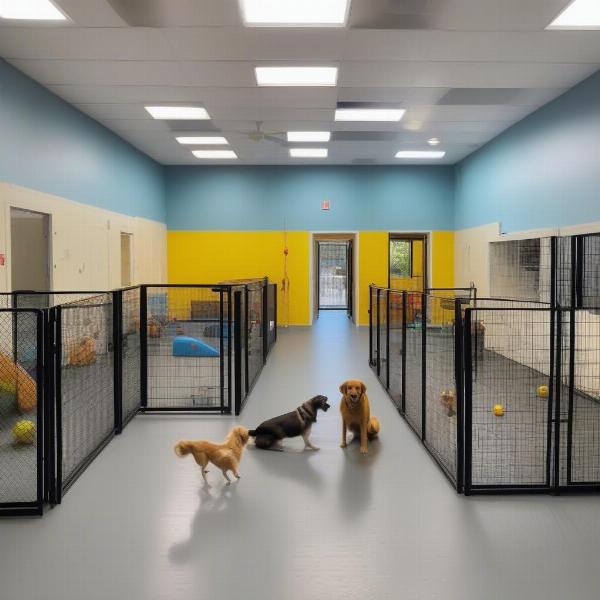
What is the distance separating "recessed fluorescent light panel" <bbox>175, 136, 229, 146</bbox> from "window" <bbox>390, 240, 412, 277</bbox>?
16.6 ft

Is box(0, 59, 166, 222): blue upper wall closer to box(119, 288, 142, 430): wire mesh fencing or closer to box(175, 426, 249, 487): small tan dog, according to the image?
box(119, 288, 142, 430): wire mesh fencing

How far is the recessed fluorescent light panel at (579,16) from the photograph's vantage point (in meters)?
4.93

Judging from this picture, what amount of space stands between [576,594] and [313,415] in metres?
2.23

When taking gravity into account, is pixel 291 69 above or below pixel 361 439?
above

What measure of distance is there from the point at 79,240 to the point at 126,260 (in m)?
2.72

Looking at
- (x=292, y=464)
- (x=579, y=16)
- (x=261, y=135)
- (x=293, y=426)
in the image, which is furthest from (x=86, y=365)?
(x=261, y=135)

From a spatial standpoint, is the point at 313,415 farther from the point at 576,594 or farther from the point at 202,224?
the point at 202,224

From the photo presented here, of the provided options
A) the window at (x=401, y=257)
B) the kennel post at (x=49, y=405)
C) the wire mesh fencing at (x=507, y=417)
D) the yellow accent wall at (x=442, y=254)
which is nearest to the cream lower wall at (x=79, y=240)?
the kennel post at (x=49, y=405)

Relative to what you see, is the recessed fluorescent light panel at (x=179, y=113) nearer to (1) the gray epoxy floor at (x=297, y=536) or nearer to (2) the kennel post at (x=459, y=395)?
(1) the gray epoxy floor at (x=297, y=536)

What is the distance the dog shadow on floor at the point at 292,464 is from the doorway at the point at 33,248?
443 centimetres

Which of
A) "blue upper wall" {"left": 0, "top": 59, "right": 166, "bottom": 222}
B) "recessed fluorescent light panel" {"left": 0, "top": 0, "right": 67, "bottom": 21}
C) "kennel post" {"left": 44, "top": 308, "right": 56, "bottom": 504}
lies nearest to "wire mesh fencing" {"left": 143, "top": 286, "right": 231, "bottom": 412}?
"blue upper wall" {"left": 0, "top": 59, "right": 166, "bottom": 222}

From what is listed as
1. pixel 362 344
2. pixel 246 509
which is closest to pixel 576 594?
pixel 246 509

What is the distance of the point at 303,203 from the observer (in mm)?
13414

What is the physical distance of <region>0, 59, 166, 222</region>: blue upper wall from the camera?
6.38m
